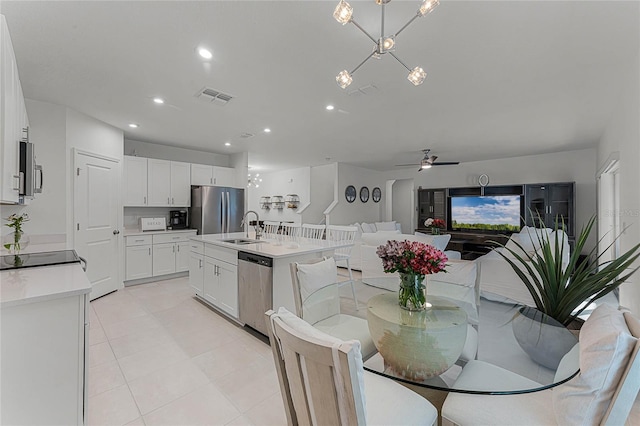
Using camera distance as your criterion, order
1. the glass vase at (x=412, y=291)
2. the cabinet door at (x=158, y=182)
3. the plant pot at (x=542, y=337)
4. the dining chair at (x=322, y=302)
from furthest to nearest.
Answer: the cabinet door at (x=158, y=182) → the dining chair at (x=322, y=302) → the glass vase at (x=412, y=291) → the plant pot at (x=542, y=337)

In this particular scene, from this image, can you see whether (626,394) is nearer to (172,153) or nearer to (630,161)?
(630,161)

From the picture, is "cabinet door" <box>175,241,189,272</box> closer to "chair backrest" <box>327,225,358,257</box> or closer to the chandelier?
"chair backrest" <box>327,225,358,257</box>

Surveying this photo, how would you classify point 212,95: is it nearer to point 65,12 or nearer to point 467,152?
point 65,12

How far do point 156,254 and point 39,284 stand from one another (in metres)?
3.58

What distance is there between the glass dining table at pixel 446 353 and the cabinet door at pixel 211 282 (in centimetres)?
218

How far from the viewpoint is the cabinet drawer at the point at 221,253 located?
3059 millimetres

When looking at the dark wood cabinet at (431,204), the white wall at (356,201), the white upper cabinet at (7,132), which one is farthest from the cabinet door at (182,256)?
the dark wood cabinet at (431,204)

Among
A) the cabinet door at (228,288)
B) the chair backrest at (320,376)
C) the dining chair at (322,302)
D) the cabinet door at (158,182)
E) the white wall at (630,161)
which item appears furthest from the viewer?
the cabinet door at (158,182)

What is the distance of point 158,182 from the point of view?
4938 millimetres

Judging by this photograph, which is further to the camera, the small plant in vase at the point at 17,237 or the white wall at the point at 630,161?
the white wall at the point at 630,161

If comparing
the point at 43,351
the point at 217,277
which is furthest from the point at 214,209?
the point at 43,351

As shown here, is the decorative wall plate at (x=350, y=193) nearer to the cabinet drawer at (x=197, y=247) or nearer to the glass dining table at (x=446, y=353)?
the cabinet drawer at (x=197, y=247)

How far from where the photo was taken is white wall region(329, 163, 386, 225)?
7492 millimetres

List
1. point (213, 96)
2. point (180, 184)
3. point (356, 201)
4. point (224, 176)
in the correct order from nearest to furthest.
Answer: point (213, 96), point (180, 184), point (224, 176), point (356, 201)
